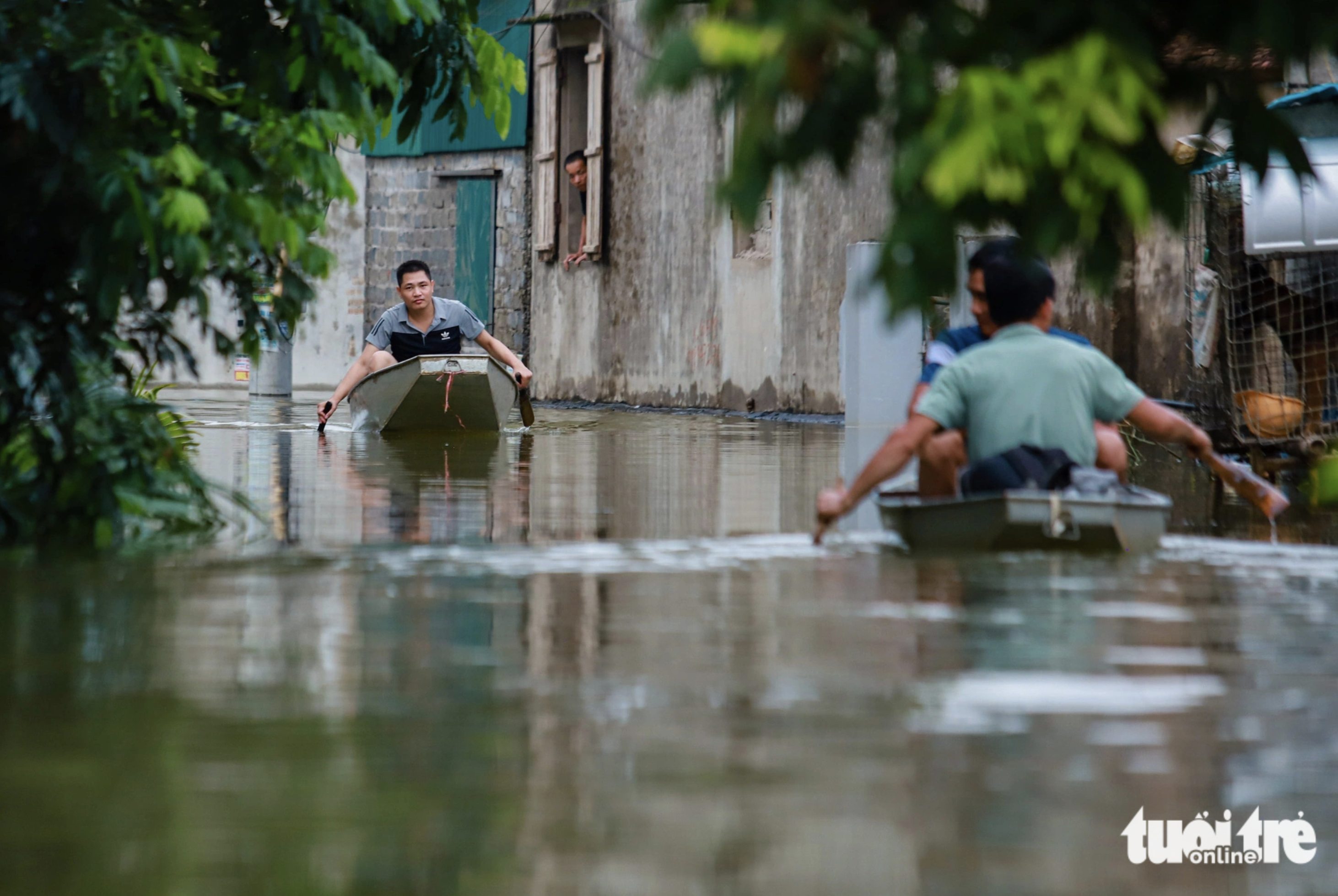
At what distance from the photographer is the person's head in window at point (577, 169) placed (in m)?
26.0

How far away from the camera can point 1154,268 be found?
16562mm

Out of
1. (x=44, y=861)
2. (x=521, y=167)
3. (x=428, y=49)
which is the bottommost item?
(x=44, y=861)

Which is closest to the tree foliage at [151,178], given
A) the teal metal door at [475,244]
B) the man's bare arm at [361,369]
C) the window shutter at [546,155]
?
the man's bare arm at [361,369]

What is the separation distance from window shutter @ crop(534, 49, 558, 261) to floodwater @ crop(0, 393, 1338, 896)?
61.9 feet

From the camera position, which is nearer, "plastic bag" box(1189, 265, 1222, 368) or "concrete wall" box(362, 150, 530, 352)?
"plastic bag" box(1189, 265, 1222, 368)

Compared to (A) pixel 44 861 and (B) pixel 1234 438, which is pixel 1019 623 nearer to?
→ (A) pixel 44 861

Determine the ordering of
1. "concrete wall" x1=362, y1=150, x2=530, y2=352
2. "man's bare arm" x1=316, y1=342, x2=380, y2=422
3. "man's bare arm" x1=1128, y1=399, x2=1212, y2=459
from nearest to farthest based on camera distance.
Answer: "man's bare arm" x1=1128, y1=399, x2=1212, y2=459
"man's bare arm" x1=316, y1=342, x2=380, y2=422
"concrete wall" x1=362, y1=150, x2=530, y2=352

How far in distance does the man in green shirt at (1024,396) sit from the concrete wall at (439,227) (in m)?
20.9

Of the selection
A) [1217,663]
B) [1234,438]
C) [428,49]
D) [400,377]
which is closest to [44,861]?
[1217,663]

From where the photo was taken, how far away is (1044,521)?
285 inches

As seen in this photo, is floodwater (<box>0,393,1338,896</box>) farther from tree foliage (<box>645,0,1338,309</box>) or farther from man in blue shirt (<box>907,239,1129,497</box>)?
tree foliage (<box>645,0,1338,309</box>)

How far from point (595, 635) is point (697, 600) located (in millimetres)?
837

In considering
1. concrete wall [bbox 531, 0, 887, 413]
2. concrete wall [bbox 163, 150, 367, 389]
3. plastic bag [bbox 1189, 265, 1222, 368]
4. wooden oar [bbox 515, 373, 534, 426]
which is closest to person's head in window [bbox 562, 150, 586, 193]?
concrete wall [bbox 531, 0, 887, 413]

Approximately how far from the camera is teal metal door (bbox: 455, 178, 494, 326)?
1126 inches
